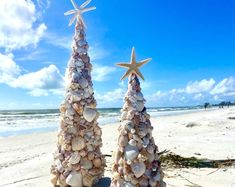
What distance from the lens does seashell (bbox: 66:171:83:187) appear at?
6.18 meters

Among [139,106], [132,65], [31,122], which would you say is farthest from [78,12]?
[31,122]

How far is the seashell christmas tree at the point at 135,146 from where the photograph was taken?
4746 millimetres

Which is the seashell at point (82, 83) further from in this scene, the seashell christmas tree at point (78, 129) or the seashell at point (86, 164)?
the seashell at point (86, 164)

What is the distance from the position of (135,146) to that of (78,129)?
1.86 meters

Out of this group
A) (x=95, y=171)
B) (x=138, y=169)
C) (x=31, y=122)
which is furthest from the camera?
(x=31, y=122)

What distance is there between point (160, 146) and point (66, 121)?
18.7 ft

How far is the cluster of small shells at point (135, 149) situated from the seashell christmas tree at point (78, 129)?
1458 mm

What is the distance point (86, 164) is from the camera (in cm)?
631

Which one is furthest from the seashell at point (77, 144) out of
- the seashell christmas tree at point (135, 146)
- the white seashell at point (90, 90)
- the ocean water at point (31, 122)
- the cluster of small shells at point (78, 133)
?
the ocean water at point (31, 122)

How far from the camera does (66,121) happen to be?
638 centimetres

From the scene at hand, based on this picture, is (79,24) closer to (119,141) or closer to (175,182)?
(119,141)

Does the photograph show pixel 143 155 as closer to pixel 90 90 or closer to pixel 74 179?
pixel 74 179

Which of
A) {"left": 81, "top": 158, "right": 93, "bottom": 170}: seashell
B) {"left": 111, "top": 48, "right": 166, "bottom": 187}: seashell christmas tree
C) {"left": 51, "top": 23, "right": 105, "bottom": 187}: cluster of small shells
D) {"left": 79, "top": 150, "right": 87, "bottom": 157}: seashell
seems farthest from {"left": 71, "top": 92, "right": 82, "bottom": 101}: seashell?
{"left": 111, "top": 48, "right": 166, "bottom": 187}: seashell christmas tree

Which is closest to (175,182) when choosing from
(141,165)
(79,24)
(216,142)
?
(141,165)
